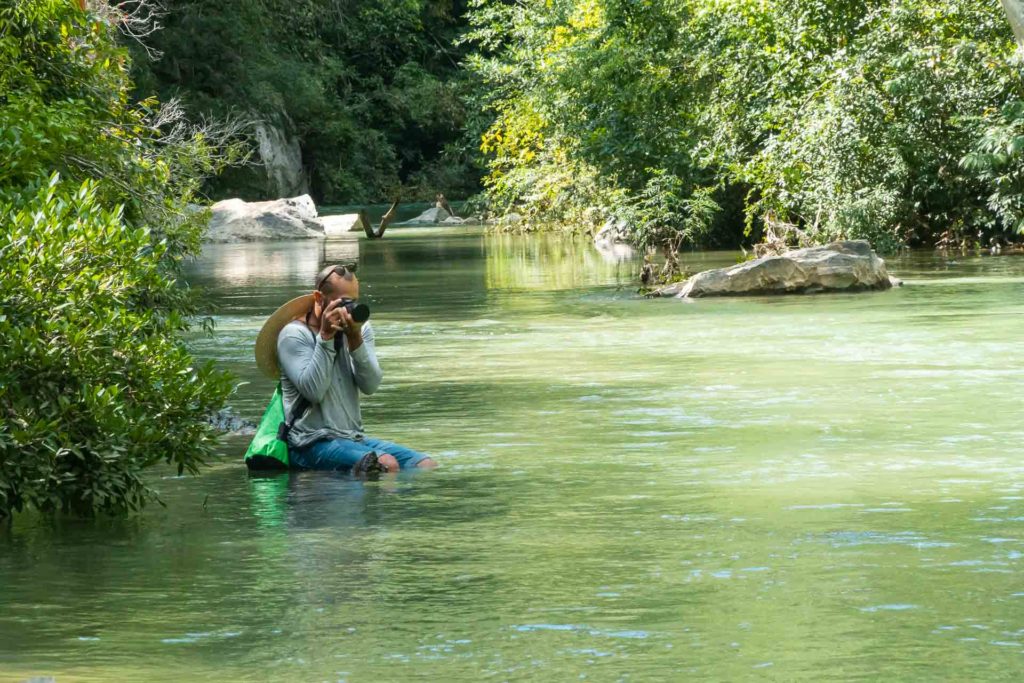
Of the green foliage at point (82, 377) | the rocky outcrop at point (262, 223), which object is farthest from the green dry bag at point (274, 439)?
the rocky outcrop at point (262, 223)

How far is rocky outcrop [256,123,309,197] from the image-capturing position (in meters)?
58.5

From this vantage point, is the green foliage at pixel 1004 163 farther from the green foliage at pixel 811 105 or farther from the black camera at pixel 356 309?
the black camera at pixel 356 309

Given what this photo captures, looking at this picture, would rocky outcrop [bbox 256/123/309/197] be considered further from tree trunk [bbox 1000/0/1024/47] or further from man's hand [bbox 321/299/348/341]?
man's hand [bbox 321/299/348/341]

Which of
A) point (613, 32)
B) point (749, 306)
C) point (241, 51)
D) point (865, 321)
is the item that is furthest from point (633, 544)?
point (241, 51)

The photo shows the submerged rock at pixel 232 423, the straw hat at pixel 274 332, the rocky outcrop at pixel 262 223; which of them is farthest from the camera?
the rocky outcrop at pixel 262 223

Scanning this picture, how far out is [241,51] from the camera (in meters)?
55.9

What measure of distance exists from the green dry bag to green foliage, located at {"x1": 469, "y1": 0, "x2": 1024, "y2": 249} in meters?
16.9

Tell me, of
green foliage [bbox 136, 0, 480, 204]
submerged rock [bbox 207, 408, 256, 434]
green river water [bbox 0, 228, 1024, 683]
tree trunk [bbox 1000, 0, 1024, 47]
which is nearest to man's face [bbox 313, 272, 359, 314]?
green river water [bbox 0, 228, 1024, 683]

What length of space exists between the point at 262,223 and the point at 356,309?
3853 cm

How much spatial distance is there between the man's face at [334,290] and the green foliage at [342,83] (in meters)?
45.4

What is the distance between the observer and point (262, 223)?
154ft

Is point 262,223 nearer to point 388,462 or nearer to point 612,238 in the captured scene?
point 612,238

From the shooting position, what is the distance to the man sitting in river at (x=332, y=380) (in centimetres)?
919

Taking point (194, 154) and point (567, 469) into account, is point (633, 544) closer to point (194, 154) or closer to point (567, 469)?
point (567, 469)
